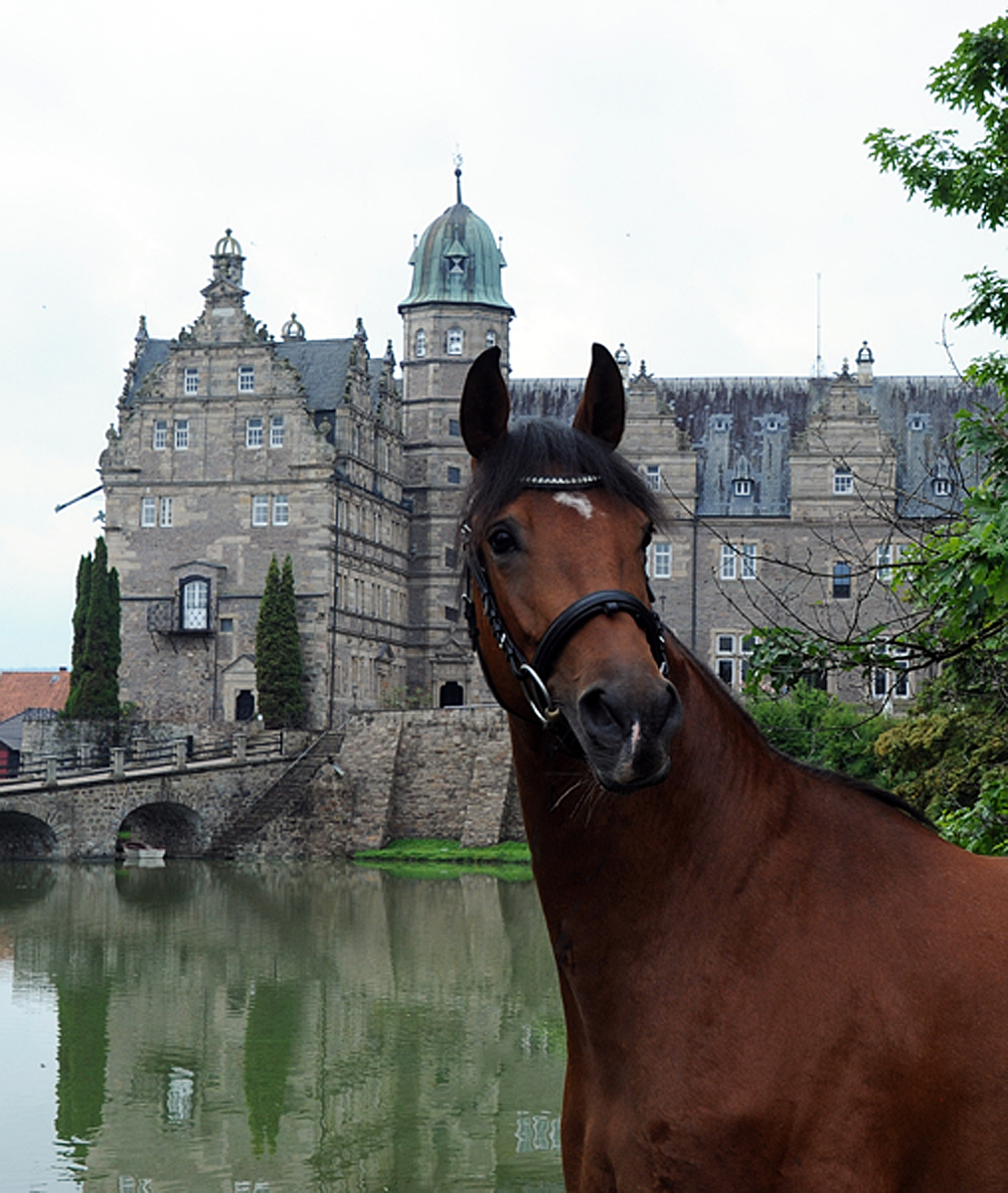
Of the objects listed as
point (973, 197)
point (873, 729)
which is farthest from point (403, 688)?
point (973, 197)

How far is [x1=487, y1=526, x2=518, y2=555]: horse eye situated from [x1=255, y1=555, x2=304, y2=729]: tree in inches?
1742

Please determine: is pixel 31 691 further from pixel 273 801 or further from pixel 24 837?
pixel 273 801

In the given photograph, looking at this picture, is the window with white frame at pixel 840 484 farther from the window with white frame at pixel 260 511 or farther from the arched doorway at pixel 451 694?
the window with white frame at pixel 260 511

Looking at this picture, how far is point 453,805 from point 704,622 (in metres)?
13.6

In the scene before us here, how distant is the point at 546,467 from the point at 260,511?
4695 cm

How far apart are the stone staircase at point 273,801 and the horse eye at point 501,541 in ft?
130

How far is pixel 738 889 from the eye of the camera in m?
3.08

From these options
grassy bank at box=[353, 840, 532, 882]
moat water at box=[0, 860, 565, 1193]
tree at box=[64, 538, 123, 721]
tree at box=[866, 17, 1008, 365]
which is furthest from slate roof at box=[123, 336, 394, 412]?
tree at box=[866, 17, 1008, 365]

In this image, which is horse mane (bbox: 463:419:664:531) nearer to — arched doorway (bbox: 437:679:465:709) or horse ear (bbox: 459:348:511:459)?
horse ear (bbox: 459:348:511:459)

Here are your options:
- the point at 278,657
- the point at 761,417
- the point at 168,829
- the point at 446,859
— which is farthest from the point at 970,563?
the point at 761,417

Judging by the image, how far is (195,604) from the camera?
49.2m

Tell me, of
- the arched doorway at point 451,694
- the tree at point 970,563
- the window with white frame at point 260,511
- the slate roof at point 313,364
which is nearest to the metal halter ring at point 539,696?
the tree at point 970,563

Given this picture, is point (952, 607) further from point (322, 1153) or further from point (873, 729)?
point (873, 729)

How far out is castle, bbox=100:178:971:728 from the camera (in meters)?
49.0
